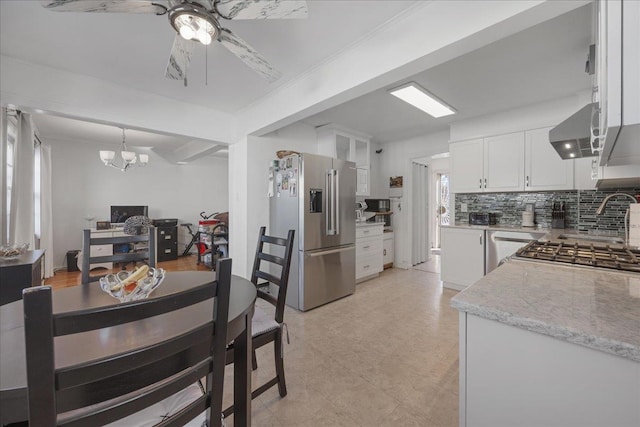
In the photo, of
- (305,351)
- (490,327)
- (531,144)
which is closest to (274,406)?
(305,351)

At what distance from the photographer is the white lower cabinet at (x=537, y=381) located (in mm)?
638

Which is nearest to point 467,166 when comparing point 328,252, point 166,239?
point 328,252

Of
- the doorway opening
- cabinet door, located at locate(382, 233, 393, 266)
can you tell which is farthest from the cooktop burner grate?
the doorway opening

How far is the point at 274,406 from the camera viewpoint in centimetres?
161

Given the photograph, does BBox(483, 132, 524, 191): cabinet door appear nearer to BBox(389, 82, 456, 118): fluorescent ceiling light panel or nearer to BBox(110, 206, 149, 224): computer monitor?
BBox(389, 82, 456, 118): fluorescent ceiling light panel

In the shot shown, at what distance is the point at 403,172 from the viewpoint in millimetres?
5125

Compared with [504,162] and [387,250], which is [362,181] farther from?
[504,162]

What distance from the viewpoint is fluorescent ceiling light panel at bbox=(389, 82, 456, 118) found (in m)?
2.83

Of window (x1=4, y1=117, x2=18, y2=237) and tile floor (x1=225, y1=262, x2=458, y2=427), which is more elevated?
window (x1=4, y1=117, x2=18, y2=237)

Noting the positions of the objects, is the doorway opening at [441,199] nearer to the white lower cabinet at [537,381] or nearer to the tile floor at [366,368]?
the tile floor at [366,368]

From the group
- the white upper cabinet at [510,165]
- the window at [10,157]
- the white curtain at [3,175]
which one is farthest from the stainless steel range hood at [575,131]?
the window at [10,157]

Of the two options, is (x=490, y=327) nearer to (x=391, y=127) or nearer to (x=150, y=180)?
(x=391, y=127)

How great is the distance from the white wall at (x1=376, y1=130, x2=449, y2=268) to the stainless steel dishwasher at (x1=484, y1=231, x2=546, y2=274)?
5.67ft

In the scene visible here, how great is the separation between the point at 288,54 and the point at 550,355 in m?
2.53
